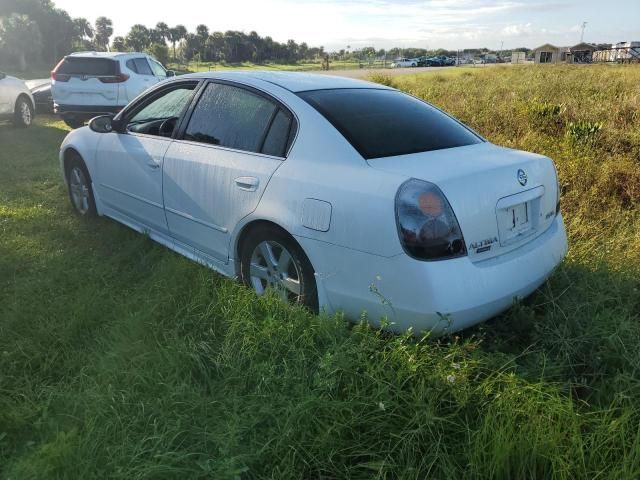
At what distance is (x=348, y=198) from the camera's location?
2605mm

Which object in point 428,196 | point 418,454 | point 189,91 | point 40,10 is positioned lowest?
point 418,454

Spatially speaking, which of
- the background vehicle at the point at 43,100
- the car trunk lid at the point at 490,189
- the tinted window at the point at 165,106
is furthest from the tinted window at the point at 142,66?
the car trunk lid at the point at 490,189

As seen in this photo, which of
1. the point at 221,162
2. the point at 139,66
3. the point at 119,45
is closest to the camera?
the point at 221,162

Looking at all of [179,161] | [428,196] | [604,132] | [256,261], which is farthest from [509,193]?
[604,132]

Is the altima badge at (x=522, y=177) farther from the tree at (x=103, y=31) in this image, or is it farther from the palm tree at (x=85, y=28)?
the tree at (x=103, y=31)

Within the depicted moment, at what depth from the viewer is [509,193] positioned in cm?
270

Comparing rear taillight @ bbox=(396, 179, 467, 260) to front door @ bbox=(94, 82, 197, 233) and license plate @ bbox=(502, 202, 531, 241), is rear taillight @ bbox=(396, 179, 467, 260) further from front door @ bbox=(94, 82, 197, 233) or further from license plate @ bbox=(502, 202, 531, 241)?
front door @ bbox=(94, 82, 197, 233)

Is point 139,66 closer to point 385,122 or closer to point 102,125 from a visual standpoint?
point 102,125

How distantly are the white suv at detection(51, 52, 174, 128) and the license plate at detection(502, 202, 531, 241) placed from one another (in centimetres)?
997

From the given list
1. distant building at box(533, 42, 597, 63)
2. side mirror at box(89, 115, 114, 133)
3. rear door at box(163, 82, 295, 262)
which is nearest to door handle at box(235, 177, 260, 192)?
rear door at box(163, 82, 295, 262)

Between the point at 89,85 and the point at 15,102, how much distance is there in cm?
149

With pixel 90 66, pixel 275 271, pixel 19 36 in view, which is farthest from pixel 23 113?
pixel 19 36

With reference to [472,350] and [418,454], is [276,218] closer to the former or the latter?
[472,350]

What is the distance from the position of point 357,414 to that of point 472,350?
2.57ft
